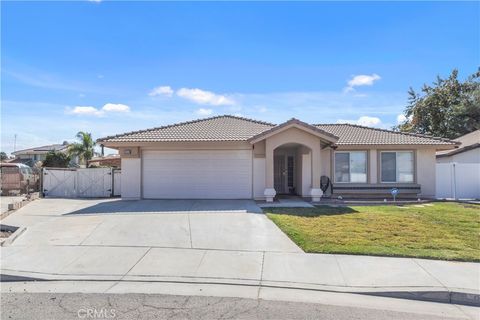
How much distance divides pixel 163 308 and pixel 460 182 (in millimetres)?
19770

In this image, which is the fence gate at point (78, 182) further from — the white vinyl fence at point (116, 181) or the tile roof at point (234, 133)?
the tile roof at point (234, 133)

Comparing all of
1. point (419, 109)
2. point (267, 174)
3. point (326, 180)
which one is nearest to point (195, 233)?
point (267, 174)

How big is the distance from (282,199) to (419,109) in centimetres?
2667

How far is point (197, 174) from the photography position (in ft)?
58.1

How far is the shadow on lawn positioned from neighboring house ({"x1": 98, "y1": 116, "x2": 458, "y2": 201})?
223 centimetres

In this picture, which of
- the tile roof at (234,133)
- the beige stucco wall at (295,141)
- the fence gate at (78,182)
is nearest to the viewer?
the beige stucco wall at (295,141)

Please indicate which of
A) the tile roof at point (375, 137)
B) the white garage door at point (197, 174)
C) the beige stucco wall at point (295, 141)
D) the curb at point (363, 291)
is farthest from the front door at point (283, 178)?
the curb at point (363, 291)

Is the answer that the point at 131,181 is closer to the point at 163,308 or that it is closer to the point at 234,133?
the point at 234,133

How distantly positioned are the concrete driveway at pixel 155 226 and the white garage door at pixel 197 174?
6.47 feet

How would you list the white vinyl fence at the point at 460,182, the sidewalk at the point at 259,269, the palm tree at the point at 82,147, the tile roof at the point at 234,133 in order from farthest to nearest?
the palm tree at the point at 82,147, the white vinyl fence at the point at 460,182, the tile roof at the point at 234,133, the sidewalk at the point at 259,269

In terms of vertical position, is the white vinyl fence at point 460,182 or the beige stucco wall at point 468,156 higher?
the beige stucco wall at point 468,156

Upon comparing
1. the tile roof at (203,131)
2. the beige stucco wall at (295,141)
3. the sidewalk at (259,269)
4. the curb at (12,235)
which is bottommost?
the sidewalk at (259,269)

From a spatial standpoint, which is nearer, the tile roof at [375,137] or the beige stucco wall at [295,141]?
the beige stucco wall at [295,141]

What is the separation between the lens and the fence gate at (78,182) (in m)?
20.5
